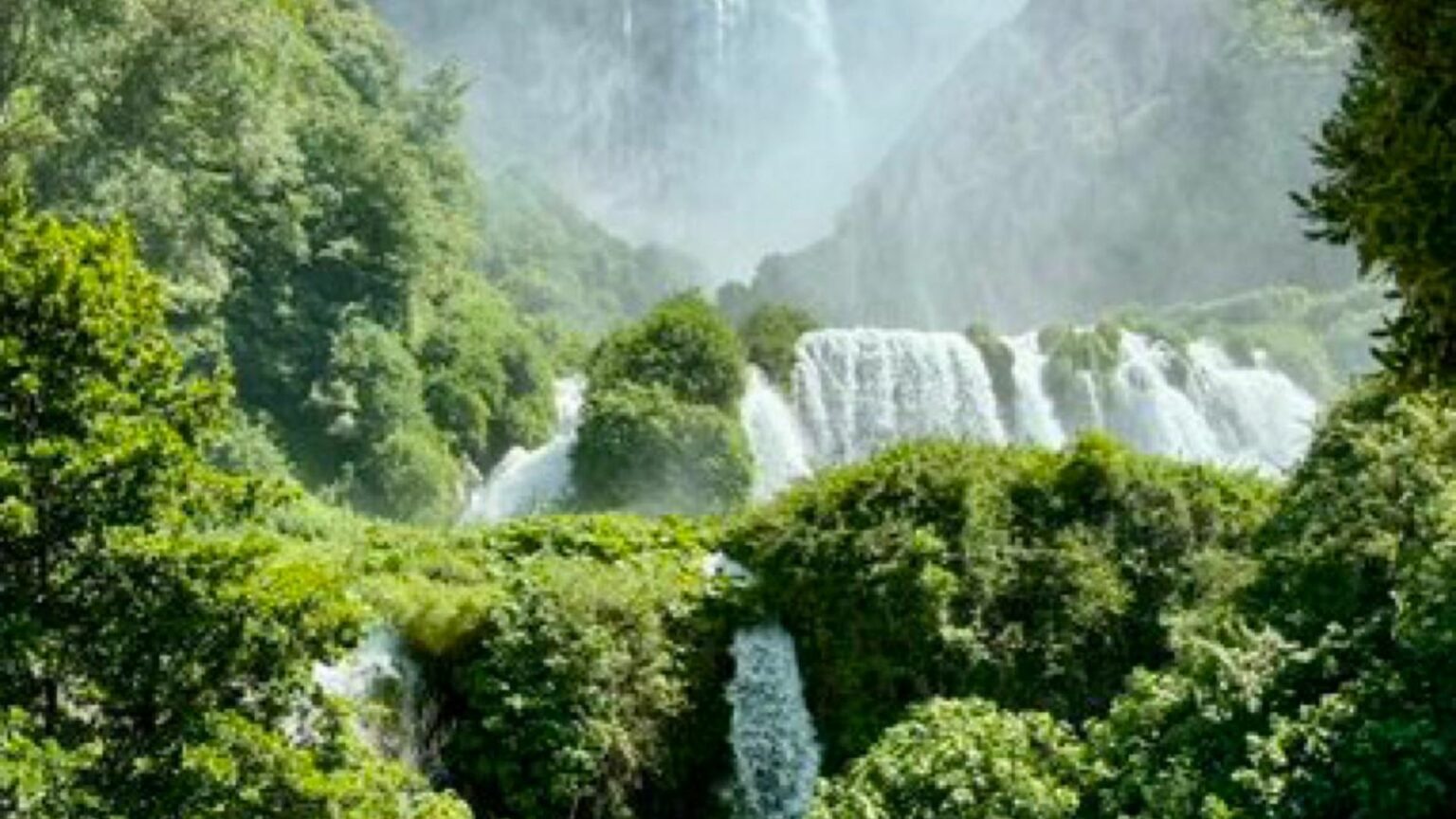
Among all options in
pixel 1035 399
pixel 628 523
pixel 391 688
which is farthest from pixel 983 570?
pixel 1035 399

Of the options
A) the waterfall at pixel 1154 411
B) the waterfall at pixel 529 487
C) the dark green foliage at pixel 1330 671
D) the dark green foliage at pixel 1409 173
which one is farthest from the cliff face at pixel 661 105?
the dark green foliage at pixel 1409 173

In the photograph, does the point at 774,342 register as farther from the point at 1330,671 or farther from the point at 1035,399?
the point at 1330,671

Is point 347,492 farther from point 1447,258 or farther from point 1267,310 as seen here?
point 1267,310

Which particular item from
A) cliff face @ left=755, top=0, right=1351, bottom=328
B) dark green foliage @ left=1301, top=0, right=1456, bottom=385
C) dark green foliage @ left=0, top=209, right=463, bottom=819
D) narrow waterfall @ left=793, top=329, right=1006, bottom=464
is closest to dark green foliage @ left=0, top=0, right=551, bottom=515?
narrow waterfall @ left=793, top=329, right=1006, bottom=464

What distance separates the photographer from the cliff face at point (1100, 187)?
2608 inches

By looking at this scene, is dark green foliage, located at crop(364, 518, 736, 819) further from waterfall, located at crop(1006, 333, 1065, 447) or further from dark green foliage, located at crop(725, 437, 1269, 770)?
waterfall, located at crop(1006, 333, 1065, 447)

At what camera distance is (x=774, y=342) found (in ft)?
109

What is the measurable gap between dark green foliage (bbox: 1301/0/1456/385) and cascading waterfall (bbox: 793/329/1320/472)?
24.4m

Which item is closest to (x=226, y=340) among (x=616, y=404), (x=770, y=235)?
(x=616, y=404)

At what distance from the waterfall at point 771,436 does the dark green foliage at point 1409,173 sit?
2410 cm

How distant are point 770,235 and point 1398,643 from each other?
256ft

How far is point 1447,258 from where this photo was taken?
6.20 meters

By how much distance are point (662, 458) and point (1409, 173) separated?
903 inches

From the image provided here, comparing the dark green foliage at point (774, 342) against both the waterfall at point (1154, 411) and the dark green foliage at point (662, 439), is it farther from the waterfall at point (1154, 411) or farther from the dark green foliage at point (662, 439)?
the waterfall at point (1154, 411)
